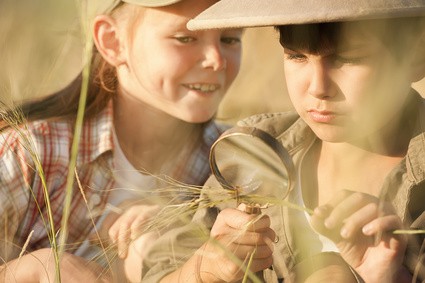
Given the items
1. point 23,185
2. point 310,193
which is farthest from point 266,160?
point 23,185

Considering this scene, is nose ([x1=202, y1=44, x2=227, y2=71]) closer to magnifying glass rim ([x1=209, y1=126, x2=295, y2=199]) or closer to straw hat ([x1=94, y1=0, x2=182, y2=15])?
straw hat ([x1=94, y1=0, x2=182, y2=15])

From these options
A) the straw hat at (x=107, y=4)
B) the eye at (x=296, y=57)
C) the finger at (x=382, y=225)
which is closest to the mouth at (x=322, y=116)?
the eye at (x=296, y=57)

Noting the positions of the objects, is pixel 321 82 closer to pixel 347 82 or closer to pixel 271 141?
pixel 347 82

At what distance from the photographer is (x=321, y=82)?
2588 millimetres

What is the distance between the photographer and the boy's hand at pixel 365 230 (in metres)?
2.24

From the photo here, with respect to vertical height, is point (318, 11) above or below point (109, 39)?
above

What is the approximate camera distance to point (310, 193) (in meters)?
2.89

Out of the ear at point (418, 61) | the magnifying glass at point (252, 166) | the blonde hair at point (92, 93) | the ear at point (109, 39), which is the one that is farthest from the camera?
the ear at point (109, 39)

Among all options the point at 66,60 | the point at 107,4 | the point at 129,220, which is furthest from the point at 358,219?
the point at 66,60

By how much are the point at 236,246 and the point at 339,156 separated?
48 centimetres

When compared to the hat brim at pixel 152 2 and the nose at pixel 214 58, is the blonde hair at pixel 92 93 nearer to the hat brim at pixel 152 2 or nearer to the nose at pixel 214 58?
the hat brim at pixel 152 2

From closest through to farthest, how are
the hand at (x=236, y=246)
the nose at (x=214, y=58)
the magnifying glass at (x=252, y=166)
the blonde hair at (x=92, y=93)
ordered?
the magnifying glass at (x=252, y=166) < the hand at (x=236, y=246) < the nose at (x=214, y=58) < the blonde hair at (x=92, y=93)

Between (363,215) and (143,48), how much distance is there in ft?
5.70

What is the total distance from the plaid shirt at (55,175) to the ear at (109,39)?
7.7 inches
